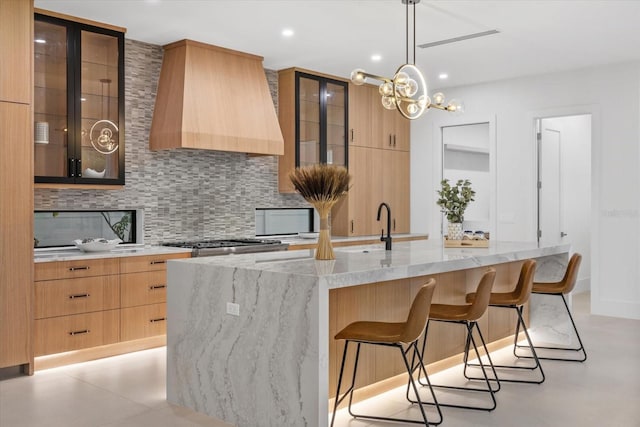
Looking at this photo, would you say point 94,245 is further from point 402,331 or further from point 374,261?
point 402,331

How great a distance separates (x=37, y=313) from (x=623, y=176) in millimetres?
5950

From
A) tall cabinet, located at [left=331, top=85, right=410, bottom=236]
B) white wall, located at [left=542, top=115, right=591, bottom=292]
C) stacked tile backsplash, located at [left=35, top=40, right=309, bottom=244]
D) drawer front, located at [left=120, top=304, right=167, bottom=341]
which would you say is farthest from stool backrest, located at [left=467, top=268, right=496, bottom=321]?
white wall, located at [left=542, top=115, right=591, bottom=292]

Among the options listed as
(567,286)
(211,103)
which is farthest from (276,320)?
(211,103)

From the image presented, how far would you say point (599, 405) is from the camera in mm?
3709

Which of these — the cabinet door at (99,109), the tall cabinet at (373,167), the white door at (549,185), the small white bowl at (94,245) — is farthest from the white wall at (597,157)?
the small white bowl at (94,245)

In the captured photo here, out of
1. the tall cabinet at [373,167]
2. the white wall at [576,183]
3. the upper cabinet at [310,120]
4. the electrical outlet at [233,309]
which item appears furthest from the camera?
the white wall at [576,183]

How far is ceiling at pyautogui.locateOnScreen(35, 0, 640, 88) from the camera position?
4.75 metres

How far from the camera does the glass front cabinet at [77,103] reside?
4805 millimetres

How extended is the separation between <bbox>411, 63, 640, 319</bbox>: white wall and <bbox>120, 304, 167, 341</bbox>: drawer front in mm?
4392

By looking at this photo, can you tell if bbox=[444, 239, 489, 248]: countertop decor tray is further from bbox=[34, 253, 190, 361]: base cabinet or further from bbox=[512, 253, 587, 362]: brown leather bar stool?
bbox=[34, 253, 190, 361]: base cabinet

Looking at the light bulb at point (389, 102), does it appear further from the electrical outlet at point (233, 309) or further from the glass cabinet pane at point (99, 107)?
the glass cabinet pane at point (99, 107)

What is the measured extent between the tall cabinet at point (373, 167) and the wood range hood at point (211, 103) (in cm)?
A: 156

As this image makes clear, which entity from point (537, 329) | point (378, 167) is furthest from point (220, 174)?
point (537, 329)

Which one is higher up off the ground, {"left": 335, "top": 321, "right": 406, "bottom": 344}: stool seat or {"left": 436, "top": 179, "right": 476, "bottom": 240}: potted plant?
{"left": 436, "top": 179, "right": 476, "bottom": 240}: potted plant
